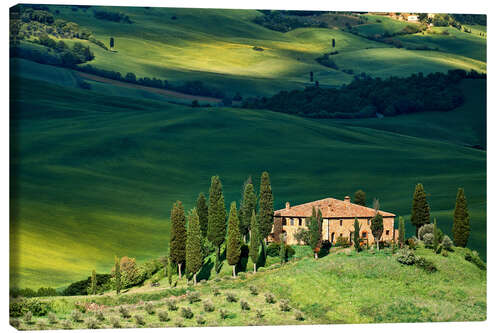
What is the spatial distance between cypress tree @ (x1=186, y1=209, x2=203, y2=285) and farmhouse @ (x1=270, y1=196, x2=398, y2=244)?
20.7 ft

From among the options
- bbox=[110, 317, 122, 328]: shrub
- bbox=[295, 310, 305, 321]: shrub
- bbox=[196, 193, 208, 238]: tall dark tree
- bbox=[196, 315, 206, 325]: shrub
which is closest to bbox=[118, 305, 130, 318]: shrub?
bbox=[110, 317, 122, 328]: shrub

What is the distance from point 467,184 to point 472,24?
9.44m

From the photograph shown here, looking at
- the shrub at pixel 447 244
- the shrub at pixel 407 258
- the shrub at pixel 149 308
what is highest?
the shrub at pixel 447 244

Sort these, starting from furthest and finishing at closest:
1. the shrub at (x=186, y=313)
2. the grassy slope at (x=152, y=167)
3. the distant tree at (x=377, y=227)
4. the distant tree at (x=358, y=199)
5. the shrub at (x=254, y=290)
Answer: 1. the distant tree at (x=358, y=199)
2. the distant tree at (x=377, y=227)
3. the grassy slope at (x=152, y=167)
4. the shrub at (x=254, y=290)
5. the shrub at (x=186, y=313)

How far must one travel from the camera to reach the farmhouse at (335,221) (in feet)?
157

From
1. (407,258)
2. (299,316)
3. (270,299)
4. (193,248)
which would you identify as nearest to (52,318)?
(193,248)

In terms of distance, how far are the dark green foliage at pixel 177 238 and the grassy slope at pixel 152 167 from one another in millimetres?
2556

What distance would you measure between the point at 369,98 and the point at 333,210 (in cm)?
3277

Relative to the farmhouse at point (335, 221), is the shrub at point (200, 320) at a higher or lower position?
lower

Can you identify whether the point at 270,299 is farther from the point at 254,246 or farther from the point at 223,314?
the point at 254,246

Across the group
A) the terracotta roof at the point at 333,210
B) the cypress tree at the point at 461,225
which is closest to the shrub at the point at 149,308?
the terracotta roof at the point at 333,210

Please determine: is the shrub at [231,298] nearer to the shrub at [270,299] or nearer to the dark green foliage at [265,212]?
the shrub at [270,299]

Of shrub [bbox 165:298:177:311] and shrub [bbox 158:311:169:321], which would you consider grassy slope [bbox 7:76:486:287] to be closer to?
shrub [bbox 165:298:177:311]

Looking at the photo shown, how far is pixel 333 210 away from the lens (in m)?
48.8
